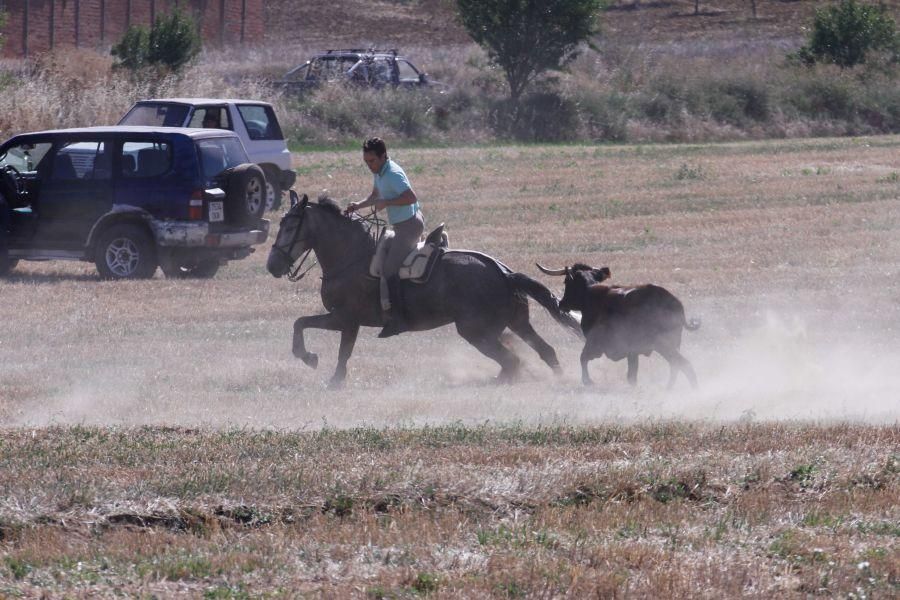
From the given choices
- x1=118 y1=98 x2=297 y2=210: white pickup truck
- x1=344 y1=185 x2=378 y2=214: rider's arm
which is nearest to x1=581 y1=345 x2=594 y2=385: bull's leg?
x1=344 y1=185 x2=378 y2=214: rider's arm

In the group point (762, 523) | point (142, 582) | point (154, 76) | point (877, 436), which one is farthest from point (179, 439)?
point (154, 76)

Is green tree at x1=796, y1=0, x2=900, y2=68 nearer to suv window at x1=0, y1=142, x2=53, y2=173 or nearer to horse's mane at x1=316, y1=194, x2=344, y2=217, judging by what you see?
suv window at x1=0, y1=142, x2=53, y2=173

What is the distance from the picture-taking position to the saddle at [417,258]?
11281 millimetres

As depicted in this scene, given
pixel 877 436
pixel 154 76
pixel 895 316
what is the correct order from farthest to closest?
pixel 154 76, pixel 895 316, pixel 877 436

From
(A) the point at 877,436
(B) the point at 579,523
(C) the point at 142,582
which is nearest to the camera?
(C) the point at 142,582

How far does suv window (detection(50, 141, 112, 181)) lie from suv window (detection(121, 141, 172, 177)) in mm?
249

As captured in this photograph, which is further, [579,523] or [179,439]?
[179,439]

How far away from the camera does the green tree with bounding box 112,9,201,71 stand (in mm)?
41656

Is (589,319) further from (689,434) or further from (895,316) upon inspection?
(895,316)

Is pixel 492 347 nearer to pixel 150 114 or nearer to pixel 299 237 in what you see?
pixel 299 237

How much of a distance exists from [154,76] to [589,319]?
1090 inches

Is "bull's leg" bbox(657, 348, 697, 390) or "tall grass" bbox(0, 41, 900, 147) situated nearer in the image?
"bull's leg" bbox(657, 348, 697, 390)

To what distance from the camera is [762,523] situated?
6801mm

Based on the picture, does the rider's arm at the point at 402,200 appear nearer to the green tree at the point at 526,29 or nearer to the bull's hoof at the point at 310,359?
the bull's hoof at the point at 310,359
